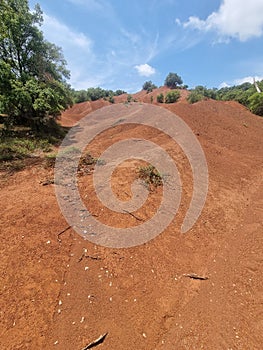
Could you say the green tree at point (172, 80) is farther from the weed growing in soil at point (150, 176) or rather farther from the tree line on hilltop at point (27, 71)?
the weed growing in soil at point (150, 176)

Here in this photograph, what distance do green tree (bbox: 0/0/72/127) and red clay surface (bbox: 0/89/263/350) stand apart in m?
6.49

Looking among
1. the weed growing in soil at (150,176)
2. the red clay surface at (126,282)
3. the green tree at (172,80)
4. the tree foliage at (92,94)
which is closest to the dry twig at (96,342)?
the red clay surface at (126,282)

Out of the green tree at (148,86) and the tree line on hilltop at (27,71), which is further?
the green tree at (148,86)

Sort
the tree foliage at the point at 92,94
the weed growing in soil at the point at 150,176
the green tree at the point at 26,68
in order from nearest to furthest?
1. the weed growing in soil at the point at 150,176
2. the green tree at the point at 26,68
3. the tree foliage at the point at 92,94

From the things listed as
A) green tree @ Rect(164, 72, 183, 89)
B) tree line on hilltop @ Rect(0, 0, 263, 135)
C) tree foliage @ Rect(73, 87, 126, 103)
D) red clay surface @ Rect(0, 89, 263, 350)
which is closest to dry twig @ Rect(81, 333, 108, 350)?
red clay surface @ Rect(0, 89, 263, 350)

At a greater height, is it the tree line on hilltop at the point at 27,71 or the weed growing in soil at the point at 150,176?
the tree line on hilltop at the point at 27,71

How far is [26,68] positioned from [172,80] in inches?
1734

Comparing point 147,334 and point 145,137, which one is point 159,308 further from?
point 145,137

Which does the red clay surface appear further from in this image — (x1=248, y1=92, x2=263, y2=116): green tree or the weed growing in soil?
(x1=248, y1=92, x2=263, y2=116): green tree

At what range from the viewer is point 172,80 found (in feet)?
158

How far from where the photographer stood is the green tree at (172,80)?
48.1 meters

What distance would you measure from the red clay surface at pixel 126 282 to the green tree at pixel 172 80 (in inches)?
1986

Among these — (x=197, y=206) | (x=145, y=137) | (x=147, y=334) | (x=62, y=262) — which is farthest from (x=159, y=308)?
(x=145, y=137)

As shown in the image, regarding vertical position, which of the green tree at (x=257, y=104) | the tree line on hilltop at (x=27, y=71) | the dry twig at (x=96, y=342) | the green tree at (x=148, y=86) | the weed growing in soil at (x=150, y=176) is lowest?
the dry twig at (x=96, y=342)
